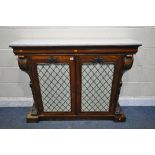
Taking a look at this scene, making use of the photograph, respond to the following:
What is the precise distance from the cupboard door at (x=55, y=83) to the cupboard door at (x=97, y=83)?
0.11 metres

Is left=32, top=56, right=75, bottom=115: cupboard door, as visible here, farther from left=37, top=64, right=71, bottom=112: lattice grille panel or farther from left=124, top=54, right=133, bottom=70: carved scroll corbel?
left=124, top=54, right=133, bottom=70: carved scroll corbel

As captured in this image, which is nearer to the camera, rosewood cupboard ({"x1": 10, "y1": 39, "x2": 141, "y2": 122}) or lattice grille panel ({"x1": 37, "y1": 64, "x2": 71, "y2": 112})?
rosewood cupboard ({"x1": 10, "y1": 39, "x2": 141, "y2": 122})

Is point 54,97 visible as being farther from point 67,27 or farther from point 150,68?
point 150,68

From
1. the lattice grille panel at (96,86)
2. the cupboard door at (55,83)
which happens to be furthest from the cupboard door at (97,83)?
the cupboard door at (55,83)

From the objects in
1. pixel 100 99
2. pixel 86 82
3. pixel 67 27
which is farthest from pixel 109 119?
pixel 67 27

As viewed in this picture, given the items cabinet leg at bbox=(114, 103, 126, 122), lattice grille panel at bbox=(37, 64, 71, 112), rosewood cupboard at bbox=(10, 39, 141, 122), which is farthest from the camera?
cabinet leg at bbox=(114, 103, 126, 122)

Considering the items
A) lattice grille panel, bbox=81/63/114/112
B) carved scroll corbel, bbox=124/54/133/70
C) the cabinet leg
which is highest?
carved scroll corbel, bbox=124/54/133/70

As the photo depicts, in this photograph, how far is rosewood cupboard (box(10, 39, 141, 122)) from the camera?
1672 mm

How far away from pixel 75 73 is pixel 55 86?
289 millimetres

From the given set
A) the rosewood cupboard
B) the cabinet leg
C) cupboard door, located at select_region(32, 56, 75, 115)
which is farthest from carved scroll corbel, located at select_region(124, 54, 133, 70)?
the cabinet leg

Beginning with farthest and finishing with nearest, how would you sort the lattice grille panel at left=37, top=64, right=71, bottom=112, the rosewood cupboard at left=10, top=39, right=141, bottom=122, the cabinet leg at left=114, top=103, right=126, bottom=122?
the cabinet leg at left=114, top=103, right=126, bottom=122 → the lattice grille panel at left=37, top=64, right=71, bottom=112 → the rosewood cupboard at left=10, top=39, right=141, bottom=122

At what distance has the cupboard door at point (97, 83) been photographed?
1.75 metres

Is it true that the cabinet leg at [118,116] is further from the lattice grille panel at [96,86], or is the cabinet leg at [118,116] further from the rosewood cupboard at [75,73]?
the lattice grille panel at [96,86]

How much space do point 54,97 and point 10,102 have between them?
2.96ft
